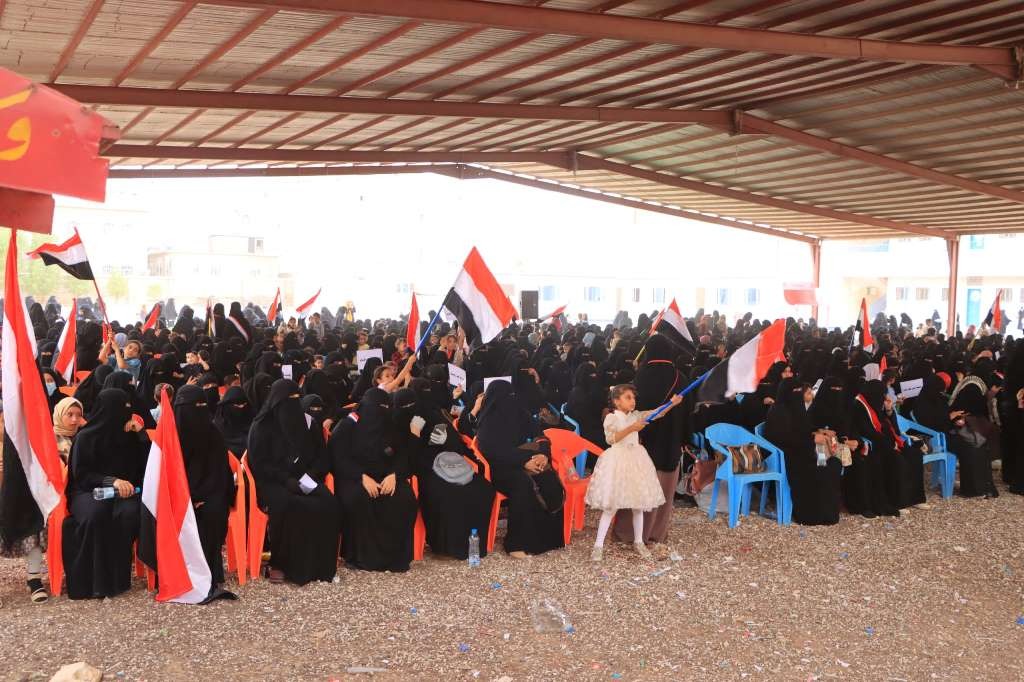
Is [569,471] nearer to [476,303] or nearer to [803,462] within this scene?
[476,303]

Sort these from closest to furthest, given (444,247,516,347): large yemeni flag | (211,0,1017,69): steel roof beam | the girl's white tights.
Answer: the girl's white tights < (211,0,1017,69): steel roof beam < (444,247,516,347): large yemeni flag

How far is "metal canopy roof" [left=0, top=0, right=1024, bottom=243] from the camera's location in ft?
26.8

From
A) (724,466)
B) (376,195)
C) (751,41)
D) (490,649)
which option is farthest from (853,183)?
(376,195)

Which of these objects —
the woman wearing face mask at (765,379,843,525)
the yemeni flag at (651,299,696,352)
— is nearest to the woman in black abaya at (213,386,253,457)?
the woman wearing face mask at (765,379,843,525)

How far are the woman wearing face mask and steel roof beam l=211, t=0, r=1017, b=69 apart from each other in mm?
3341

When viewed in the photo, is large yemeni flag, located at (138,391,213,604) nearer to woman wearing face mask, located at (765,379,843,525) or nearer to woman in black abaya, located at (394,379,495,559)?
woman in black abaya, located at (394,379,495,559)

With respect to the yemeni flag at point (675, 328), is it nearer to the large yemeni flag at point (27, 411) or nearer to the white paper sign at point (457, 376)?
the white paper sign at point (457, 376)

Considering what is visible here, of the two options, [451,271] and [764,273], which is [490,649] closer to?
[451,271]

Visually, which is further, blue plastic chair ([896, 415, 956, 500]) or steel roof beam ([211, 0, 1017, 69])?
blue plastic chair ([896, 415, 956, 500])

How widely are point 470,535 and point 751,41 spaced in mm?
5348

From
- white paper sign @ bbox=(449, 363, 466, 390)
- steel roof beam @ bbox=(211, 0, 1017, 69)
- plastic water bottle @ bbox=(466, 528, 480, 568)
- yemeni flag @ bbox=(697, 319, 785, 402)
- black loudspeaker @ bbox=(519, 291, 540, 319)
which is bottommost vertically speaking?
plastic water bottle @ bbox=(466, 528, 480, 568)

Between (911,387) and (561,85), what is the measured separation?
5.68m

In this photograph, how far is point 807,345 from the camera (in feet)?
43.0

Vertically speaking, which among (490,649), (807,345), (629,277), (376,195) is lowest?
(490,649)
